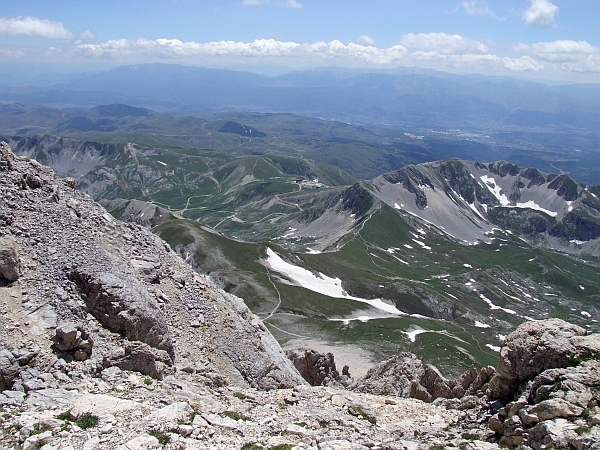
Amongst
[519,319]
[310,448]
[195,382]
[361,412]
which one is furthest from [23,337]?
[519,319]

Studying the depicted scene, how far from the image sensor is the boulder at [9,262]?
26.1 metres

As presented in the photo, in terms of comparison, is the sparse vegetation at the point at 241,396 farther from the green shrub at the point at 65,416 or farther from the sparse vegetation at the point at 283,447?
the green shrub at the point at 65,416

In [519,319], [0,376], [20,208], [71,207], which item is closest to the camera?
[0,376]

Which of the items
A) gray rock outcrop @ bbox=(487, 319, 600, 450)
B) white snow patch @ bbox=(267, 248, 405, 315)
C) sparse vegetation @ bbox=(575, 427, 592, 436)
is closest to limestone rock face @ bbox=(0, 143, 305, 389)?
gray rock outcrop @ bbox=(487, 319, 600, 450)

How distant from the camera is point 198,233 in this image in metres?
182

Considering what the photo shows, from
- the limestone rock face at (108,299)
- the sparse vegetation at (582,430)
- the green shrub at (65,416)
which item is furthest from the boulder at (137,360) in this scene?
the sparse vegetation at (582,430)

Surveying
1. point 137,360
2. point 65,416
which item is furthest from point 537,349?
point 65,416

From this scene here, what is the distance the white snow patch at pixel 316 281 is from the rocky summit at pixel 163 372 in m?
118

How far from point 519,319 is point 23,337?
636 ft

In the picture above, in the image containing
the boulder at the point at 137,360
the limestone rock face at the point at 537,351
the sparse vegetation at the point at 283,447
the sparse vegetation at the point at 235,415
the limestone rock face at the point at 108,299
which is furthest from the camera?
the limestone rock face at the point at 108,299

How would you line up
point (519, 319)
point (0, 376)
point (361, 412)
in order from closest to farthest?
1. point (0, 376)
2. point (361, 412)
3. point (519, 319)

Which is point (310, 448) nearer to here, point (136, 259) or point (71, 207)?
point (136, 259)

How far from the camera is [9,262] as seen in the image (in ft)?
86.2

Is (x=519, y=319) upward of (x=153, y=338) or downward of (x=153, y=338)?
downward
